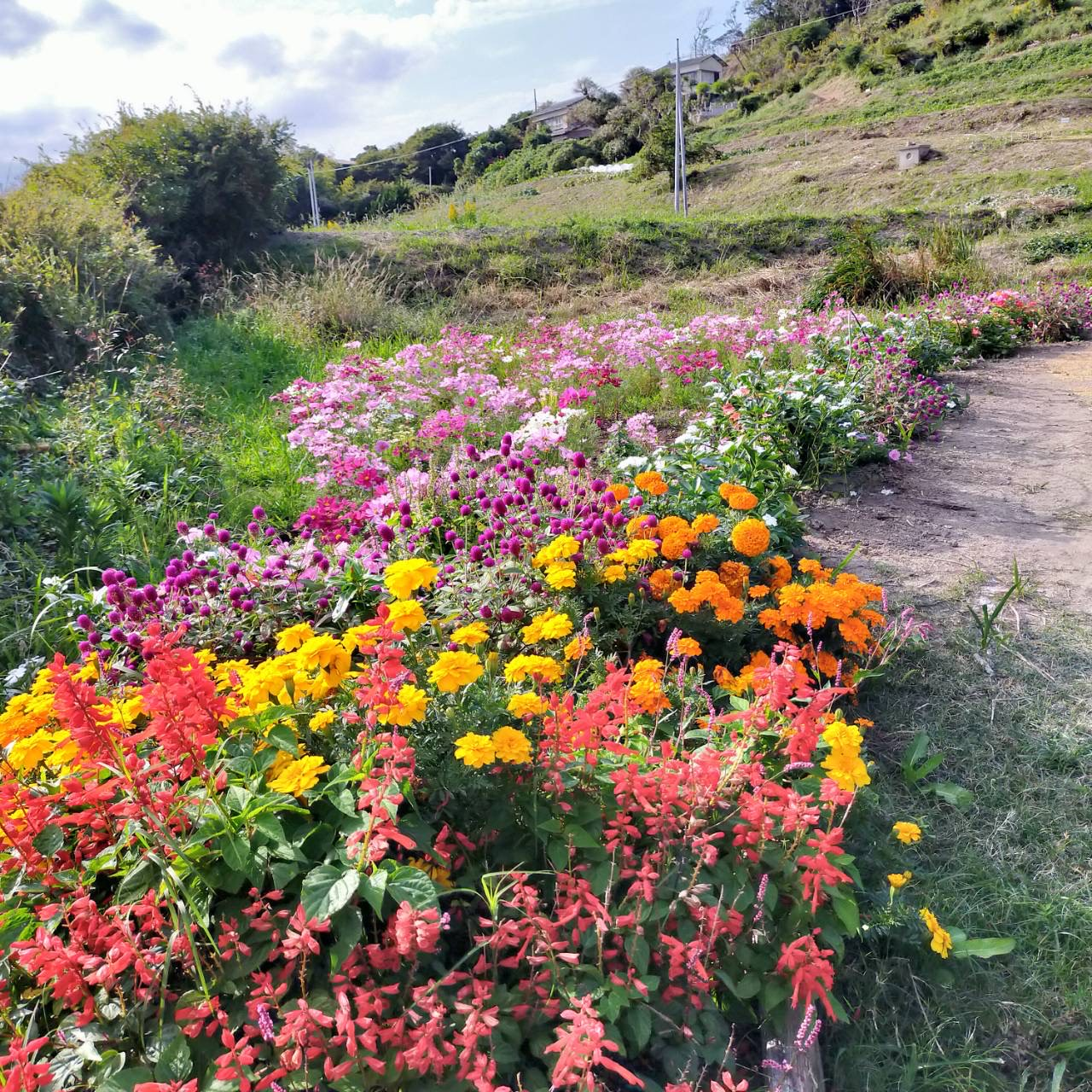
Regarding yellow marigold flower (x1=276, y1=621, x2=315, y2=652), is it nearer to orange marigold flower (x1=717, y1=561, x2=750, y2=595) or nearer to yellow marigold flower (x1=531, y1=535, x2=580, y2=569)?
yellow marigold flower (x1=531, y1=535, x2=580, y2=569)

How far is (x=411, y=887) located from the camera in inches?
45.4

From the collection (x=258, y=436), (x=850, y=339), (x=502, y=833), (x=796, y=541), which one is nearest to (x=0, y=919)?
(x=502, y=833)

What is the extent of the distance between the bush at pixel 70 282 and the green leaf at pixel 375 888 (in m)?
5.66

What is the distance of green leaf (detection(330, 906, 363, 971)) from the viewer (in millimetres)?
1127

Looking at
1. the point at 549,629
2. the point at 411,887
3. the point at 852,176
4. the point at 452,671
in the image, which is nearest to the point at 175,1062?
the point at 411,887

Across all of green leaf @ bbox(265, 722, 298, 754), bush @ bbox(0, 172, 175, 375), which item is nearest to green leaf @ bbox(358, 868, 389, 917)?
green leaf @ bbox(265, 722, 298, 754)

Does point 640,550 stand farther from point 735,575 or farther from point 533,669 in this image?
point 533,669

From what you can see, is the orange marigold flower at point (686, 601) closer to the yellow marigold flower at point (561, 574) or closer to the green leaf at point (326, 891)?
the yellow marigold flower at point (561, 574)

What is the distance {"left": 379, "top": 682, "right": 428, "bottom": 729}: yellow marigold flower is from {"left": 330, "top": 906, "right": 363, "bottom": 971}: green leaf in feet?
1.00

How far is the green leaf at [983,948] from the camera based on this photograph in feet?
5.06

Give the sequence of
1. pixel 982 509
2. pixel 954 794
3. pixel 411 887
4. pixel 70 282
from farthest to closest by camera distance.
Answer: pixel 70 282 < pixel 982 509 < pixel 954 794 < pixel 411 887

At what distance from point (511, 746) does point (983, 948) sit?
1149 mm

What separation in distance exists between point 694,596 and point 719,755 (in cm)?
68

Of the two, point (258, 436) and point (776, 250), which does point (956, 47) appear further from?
point (258, 436)
